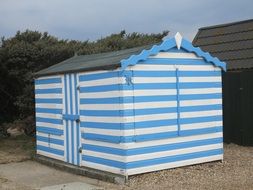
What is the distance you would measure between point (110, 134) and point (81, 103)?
1191mm

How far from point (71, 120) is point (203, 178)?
3.04 metres

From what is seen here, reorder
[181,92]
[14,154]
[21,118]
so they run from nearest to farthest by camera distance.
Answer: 1. [181,92]
2. [14,154]
3. [21,118]

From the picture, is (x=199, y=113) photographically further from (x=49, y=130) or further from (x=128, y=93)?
(x=49, y=130)

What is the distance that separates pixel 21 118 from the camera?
1638 cm

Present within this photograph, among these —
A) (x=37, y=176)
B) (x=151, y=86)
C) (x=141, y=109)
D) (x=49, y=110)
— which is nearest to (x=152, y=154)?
(x=141, y=109)

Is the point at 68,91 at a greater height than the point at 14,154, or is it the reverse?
the point at 68,91

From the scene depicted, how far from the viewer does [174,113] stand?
32.6ft

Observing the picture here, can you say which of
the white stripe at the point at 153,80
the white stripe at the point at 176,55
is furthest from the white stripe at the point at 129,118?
the white stripe at the point at 176,55

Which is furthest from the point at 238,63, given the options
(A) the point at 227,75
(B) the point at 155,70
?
(B) the point at 155,70

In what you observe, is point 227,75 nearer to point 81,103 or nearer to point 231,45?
point 231,45

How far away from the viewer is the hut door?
10.5 metres

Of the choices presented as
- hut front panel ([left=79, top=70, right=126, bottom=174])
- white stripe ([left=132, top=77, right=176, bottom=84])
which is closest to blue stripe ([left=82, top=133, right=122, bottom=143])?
hut front panel ([left=79, top=70, right=126, bottom=174])

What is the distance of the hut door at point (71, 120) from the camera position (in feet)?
34.4

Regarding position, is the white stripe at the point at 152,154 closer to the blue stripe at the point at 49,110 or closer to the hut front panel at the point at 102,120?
the hut front panel at the point at 102,120
